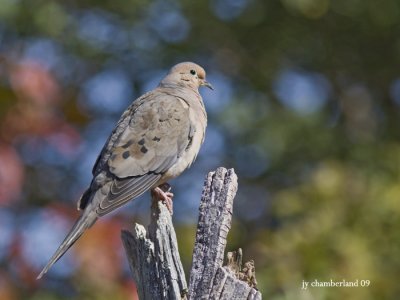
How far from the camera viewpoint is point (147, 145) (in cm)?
629

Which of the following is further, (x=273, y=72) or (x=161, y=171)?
(x=273, y=72)

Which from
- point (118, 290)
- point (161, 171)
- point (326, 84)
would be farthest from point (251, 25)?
point (161, 171)

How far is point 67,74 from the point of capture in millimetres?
9547

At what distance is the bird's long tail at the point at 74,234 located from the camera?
5.12 meters

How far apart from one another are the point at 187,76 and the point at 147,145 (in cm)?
110

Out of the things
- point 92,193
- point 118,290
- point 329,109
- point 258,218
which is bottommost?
point 92,193

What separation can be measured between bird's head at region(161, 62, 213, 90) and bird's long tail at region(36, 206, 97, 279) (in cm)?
176

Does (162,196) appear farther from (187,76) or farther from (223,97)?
(223,97)

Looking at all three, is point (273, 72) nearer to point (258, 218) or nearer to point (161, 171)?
point (258, 218)

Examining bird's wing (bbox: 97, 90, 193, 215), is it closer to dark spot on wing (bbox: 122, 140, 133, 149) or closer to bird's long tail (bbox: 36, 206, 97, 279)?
dark spot on wing (bbox: 122, 140, 133, 149)

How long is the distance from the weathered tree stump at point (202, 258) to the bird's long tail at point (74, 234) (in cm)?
40

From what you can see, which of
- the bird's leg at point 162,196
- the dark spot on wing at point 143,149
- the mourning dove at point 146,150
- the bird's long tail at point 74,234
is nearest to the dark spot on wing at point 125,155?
the mourning dove at point 146,150

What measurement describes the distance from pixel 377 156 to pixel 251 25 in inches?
68.5

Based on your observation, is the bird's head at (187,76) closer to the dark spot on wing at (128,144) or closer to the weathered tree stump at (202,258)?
the dark spot on wing at (128,144)
